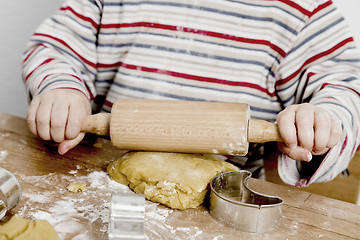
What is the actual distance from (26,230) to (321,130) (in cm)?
49

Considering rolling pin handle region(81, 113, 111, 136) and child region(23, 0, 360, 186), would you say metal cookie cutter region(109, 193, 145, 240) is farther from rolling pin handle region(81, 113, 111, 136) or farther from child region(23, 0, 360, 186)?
child region(23, 0, 360, 186)

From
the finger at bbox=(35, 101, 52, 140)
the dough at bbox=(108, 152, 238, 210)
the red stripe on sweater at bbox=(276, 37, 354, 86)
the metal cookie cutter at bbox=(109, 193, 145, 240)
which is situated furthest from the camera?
the red stripe on sweater at bbox=(276, 37, 354, 86)

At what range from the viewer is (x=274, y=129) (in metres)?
0.69

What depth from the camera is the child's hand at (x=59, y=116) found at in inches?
29.8

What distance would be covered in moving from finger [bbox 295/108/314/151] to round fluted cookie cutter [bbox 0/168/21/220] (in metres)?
0.46

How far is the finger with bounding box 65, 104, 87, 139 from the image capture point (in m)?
0.75

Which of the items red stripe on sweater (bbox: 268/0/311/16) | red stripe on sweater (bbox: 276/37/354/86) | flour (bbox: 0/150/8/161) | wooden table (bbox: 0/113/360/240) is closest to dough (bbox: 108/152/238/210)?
wooden table (bbox: 0/113/360/240)

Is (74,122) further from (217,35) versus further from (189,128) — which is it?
(217,35)

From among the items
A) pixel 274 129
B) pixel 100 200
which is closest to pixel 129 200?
pixel 100 200

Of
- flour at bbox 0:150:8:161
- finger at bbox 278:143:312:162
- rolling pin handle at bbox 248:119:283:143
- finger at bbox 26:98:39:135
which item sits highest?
rolling pin handle at bbox 248:119:283:143

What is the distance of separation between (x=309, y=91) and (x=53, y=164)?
0.59 metres

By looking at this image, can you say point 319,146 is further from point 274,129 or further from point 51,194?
point 51,194

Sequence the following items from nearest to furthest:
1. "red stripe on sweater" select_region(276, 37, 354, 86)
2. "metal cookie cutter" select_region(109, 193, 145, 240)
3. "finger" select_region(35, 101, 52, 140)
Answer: "metal cookie cutter" select_region(109, 193, 145, 240), "finger" select_region(35, 101, 52, 140), "red stripe on sweater" select_region(276, 37, 354, 86)

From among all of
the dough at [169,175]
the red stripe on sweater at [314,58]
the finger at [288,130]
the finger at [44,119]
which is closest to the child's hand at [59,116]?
the finger at [44,119]
